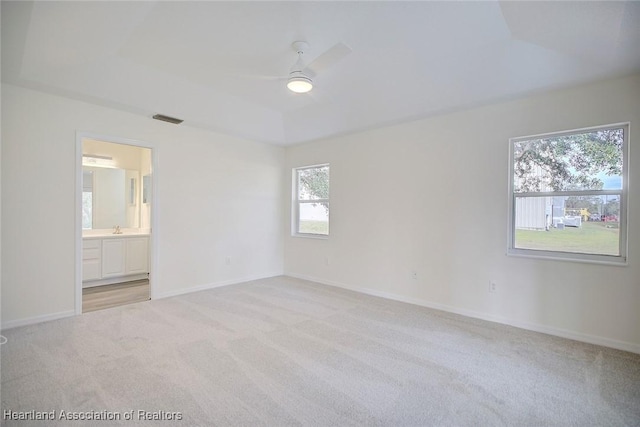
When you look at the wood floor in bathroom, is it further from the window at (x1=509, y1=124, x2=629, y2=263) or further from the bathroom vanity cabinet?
the window at (x1=509, y1=124, x2=629, y2=263)

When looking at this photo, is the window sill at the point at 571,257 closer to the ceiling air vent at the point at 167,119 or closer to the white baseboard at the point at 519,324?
the white baseboard at the point at 519,324

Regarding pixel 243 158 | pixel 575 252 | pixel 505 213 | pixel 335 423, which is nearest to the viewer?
pixel 335 423

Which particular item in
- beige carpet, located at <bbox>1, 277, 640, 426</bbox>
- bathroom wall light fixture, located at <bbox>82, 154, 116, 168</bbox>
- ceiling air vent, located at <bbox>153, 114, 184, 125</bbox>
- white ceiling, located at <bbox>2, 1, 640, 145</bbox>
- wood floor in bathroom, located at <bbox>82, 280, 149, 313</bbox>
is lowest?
wood floor in bathroom, located at <bbox>82, 280, 149, 313</bbox>

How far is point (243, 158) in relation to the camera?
5293 mm

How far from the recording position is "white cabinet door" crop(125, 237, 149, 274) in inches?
209

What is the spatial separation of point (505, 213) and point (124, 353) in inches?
159

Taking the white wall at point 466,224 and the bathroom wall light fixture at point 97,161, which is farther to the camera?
the bathroom wall light fixture at point 97,161

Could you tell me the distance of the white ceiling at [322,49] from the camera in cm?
236

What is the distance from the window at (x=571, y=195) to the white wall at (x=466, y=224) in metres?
0.11

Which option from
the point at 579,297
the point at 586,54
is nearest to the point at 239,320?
the point at 579,297

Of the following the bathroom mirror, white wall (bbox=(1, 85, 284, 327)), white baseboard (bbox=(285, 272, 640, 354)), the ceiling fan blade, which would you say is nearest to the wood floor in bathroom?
white wall (bbox=(1, 85, 284, 327))

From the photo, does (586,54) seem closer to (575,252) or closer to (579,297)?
(575,252)

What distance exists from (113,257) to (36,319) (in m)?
1.84

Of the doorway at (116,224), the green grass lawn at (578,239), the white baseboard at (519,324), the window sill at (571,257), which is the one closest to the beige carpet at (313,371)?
the white baseboard at (519,324)
